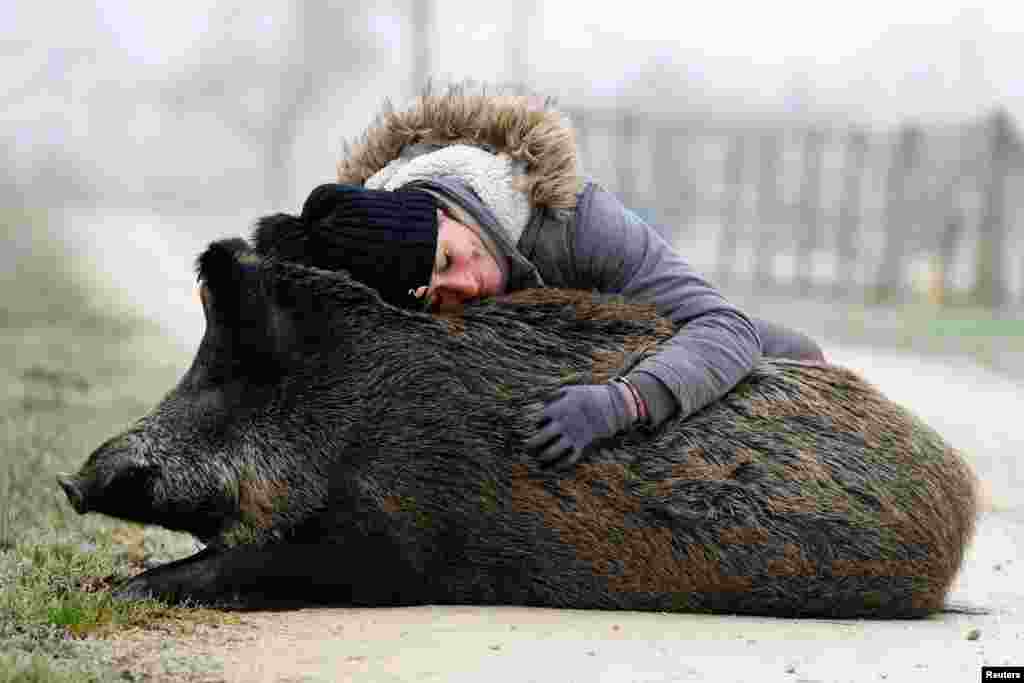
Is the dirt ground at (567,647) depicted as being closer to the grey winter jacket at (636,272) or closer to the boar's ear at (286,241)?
the grey winter jacket at (636,272)

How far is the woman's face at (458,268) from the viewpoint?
173 inches

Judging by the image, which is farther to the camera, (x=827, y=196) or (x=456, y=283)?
(x=827, y=196)

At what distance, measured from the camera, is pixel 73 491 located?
4270 mm

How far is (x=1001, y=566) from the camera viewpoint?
563 cm

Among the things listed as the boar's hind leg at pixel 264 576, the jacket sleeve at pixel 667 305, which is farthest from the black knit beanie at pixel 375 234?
the boar's hind leg at pixel 264 576

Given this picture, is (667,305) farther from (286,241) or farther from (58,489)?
(58,489)

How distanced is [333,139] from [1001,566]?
39.9 meters

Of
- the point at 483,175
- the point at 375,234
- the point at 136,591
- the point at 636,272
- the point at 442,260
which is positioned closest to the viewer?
the point at 136,591

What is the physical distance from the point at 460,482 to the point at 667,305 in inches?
36.6

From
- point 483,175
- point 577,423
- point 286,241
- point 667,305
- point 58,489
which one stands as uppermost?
point 483,175

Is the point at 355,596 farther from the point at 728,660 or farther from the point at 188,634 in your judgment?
the point at 728,660

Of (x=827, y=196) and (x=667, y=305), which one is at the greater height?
(x=667, y=305)

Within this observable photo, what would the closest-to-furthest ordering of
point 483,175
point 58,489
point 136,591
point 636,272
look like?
1. point 136,591
2. point 483,175
3. point 636,272
4. point 58,489

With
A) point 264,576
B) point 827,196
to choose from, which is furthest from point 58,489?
point 827,196
